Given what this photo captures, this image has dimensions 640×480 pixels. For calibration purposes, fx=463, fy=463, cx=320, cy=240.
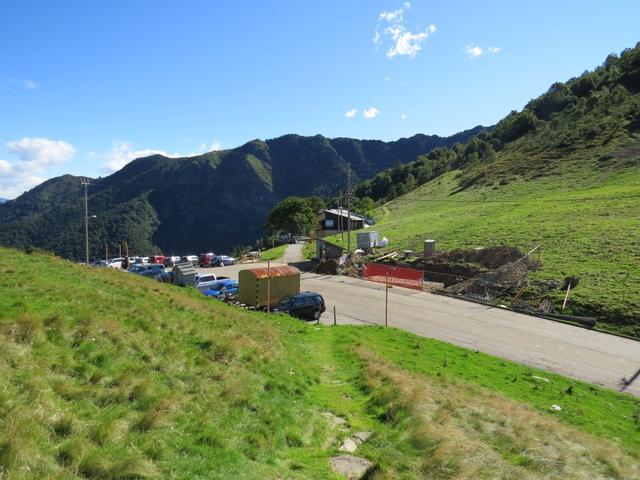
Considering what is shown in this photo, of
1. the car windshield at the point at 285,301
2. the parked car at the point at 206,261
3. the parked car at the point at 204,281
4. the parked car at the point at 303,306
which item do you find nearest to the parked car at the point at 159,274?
the parked car at the point at 204,281

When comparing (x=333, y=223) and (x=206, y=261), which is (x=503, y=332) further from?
(x=333, y=223)

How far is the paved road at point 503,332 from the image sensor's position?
21062 mm

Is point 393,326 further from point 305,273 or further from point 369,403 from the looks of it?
point 305,273

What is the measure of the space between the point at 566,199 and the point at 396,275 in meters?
31.6

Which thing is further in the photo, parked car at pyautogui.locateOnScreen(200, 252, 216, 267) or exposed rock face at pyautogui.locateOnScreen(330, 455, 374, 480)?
parked car at pyautogui.locateOnScreen(200, 252, 216, 267)

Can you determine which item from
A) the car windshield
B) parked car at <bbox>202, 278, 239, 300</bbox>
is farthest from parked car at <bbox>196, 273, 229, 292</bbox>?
the car windshield

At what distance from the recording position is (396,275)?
42656 millimetres

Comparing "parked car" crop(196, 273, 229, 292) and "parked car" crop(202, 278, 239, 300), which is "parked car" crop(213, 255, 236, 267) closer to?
"parked car" crop(196, 273, 229, 292)

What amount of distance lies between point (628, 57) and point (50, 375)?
15066 cm

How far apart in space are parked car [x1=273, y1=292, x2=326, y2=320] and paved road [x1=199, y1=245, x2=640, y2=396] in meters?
0.79

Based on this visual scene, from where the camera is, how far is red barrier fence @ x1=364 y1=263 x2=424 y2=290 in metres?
40.3

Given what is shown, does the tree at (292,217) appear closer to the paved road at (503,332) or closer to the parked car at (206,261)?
the parked car at (206,261)

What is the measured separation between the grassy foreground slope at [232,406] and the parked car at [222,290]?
1681cm

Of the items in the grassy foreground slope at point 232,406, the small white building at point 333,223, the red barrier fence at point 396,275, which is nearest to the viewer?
the grassy foreground slope at point 232,406
